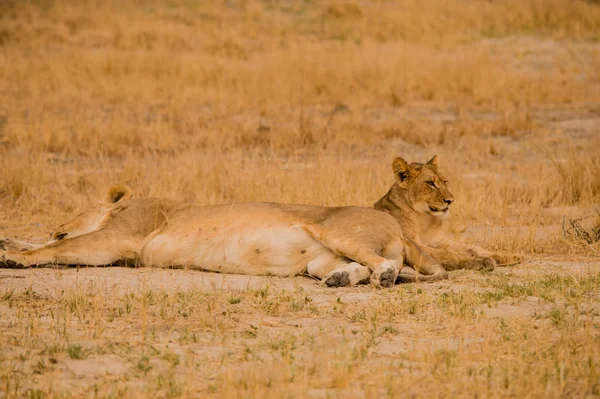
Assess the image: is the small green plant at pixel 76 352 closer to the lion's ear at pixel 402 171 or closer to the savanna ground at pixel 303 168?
the savanna ground at pixel 303 168

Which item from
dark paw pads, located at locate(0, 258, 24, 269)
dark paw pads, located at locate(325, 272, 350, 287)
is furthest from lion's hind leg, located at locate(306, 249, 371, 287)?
dark paw pads, located at locate(0, 258, 24, 269)

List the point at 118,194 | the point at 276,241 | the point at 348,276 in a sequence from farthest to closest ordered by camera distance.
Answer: the point at 118,194
the point at 276,241
the point at 348,276

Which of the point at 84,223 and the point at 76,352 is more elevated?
the point at 76,352

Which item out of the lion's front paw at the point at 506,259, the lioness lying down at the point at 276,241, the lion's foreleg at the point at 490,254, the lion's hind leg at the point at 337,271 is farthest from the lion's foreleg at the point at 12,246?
the lion's front paw at the point at 506,259

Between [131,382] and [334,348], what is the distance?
1.11 m

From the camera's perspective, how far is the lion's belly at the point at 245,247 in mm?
7082

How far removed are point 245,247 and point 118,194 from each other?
1.50 metres

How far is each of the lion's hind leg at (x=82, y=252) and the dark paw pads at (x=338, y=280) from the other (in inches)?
59.7

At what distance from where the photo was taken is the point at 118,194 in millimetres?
8062

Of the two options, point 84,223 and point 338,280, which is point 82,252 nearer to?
point 84,223

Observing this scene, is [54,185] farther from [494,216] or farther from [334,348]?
[334,348]

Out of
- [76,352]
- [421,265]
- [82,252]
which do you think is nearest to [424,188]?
[421,265]

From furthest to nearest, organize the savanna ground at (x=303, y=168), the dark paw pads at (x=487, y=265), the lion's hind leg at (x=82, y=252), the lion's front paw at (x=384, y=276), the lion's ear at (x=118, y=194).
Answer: the lion's ear at (x=118, y=194) → the dark paw pads at (x=487, y=265) → the lion's hind leg at (x=82, y=252) → the lion's front paw at (x=384, y=276) → the savanna ground at (x=303, y=168)

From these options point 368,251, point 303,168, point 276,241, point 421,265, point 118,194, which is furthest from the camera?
point 303,168
